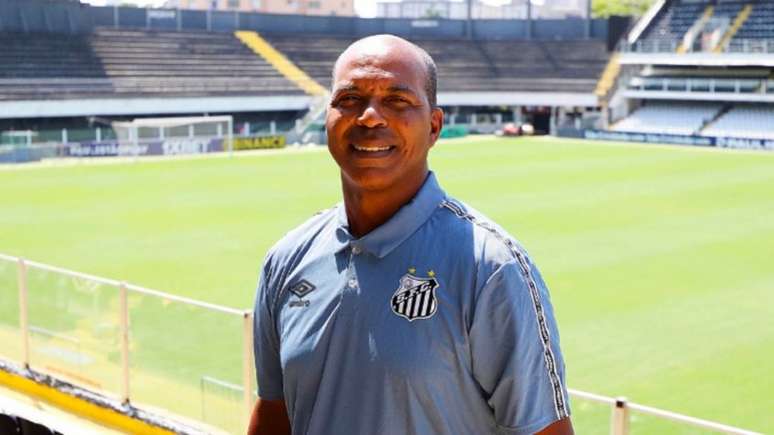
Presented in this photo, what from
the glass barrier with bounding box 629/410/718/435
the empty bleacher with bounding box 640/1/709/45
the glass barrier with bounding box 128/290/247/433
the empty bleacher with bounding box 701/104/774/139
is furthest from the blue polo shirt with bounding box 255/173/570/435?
the empty bleacher with bounding box 640/1/709/45

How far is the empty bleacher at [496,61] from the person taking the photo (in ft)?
184

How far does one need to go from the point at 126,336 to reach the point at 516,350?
19.8ft

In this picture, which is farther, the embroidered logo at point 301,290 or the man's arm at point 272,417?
the man's arm at point 272,417

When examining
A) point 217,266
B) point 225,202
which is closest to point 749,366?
point 217,266

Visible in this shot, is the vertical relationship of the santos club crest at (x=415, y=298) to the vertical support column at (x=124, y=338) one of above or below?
above

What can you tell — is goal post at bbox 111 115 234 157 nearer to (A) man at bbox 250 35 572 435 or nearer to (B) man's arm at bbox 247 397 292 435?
(B) man's arm at bbox 247 397 292 435

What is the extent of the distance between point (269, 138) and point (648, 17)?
26526mm

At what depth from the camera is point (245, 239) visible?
19.0m

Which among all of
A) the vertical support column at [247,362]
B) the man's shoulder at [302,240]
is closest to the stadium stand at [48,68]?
the vertical support column at [247,362]

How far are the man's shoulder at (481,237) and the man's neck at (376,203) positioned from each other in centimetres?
9

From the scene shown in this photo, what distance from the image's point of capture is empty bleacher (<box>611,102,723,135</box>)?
49.1 m

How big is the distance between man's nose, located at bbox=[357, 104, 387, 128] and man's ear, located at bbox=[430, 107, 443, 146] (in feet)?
0.50

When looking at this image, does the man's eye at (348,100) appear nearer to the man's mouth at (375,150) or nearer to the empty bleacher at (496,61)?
the man's mouth at (375,150)

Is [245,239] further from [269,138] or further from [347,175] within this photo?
[269,138]
